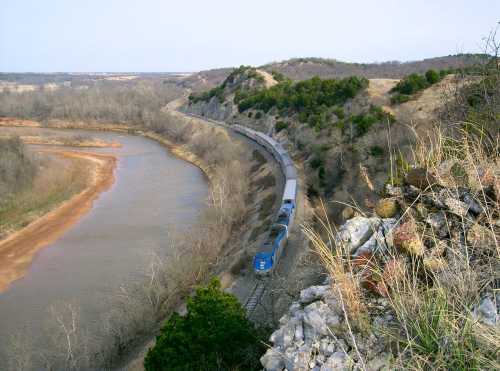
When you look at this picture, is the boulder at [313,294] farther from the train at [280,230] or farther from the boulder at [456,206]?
the train at [280,230]

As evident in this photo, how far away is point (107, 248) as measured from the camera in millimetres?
34094

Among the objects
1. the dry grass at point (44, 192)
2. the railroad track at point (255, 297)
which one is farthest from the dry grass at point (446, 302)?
the dry grass at point (44, 192)

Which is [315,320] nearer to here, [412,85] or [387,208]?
[387,208]

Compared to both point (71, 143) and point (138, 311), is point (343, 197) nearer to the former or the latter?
point (138, 311)

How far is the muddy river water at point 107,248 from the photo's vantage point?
2592 centimetres

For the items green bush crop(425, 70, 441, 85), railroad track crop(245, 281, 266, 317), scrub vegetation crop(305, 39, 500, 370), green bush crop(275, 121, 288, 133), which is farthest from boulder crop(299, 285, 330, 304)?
green bush crop(275, 121, 288, 133)

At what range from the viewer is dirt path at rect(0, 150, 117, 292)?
1276 inches

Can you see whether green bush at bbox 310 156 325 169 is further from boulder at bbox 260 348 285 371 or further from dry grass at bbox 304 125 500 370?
boulder at bbox 260 348 285 371

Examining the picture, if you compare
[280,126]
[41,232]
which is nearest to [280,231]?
[41,232]

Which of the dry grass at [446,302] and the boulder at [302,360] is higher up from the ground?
the dry grass at [446,302]

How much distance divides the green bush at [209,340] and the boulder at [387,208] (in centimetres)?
408

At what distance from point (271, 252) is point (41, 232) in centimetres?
2570

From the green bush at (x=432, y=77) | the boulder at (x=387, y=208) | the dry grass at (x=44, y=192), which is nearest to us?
the boulder at (x=387, y=208)

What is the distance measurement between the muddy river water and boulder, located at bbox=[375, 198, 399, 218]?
61.8 ft
